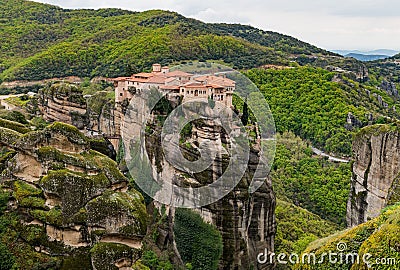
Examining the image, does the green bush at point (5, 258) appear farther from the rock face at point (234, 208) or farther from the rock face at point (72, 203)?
the rock face at point (234, 208)

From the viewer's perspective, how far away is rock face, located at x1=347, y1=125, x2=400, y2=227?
21562mm

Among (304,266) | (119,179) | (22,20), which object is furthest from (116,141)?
(22,20)

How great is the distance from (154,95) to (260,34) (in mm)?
97732

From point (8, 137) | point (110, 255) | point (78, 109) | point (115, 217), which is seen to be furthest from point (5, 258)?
point (78, 109)

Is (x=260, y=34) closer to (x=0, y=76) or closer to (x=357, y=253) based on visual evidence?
(x=0, y=76)

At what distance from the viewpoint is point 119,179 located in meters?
12.8

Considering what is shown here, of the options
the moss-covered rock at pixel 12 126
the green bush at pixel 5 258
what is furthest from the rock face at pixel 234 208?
the green bush at pixel 5 258

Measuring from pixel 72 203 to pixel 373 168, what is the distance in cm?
1629

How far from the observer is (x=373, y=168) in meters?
22.5

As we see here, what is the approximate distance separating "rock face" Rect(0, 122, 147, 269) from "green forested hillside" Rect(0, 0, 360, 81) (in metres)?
26.2

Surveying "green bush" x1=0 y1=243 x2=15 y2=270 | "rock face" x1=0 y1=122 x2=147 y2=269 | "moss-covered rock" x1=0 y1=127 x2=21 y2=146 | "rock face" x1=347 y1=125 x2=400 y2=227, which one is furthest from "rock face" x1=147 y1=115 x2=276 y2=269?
"green bush" x1=0 y1=243 x2=15 y2=270

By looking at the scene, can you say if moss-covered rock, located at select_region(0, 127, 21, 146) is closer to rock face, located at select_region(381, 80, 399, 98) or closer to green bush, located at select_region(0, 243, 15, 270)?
green bush, located at select_region(0, 243, 15, 270)

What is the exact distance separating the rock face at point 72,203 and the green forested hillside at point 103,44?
26.2 metres

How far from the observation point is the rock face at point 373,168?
2156 cm
